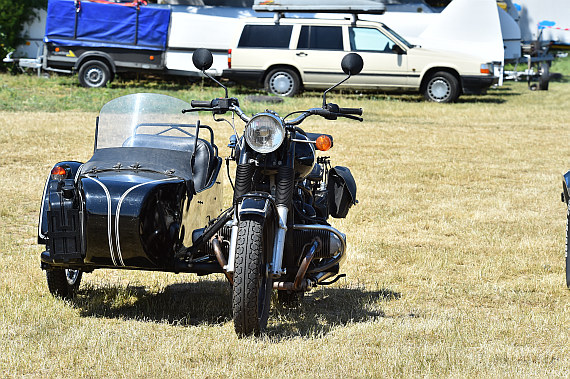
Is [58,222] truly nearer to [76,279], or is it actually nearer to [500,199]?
[76,279]

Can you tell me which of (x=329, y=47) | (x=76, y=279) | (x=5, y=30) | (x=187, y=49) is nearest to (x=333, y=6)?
(x=329, y=47)

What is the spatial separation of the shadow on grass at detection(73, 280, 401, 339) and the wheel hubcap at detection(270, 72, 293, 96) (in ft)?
42.6

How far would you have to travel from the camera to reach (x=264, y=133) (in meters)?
4.74

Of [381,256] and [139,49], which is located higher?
[139,49]

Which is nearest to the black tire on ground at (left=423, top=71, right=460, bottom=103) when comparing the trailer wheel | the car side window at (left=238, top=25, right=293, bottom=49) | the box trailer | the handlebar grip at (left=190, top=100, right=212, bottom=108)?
the car side window at (left=238, top=25, right=293, bottom=49)

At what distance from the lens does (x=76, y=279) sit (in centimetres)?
571

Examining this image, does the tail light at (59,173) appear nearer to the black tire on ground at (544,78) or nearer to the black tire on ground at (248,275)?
the black tire on ground at (248,275)

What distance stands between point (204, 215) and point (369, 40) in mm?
14084

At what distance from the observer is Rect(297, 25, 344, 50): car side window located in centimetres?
1908

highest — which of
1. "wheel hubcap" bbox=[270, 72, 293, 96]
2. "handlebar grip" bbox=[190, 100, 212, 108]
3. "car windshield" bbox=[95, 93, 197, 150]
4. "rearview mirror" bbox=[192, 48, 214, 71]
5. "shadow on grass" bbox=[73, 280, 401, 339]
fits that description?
"wheel hubcap" bbox=[270, 72, 293, 96]

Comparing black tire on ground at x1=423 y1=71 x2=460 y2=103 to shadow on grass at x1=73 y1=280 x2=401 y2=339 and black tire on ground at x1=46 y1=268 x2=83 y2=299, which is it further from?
black tire on ground at x1=46 y1=268 x2=83 y2=299

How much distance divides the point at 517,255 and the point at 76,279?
3.74 metres

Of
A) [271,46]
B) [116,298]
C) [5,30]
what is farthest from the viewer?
[5,30]

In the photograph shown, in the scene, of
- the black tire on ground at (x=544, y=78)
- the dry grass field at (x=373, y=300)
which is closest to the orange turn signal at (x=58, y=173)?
the dry grass field at (x=373, y=300)
